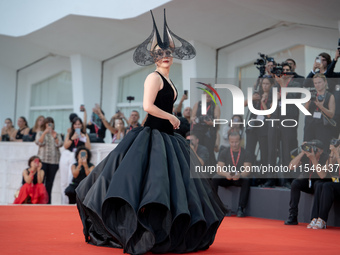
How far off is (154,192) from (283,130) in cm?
373

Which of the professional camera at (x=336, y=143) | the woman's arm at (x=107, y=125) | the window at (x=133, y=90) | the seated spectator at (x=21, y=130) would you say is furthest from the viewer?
the window at (x=133, y=90)

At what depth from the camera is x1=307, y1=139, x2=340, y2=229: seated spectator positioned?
5.16 m

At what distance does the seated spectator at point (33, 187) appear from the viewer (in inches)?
320

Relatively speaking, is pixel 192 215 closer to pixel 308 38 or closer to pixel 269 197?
pixel 269 197

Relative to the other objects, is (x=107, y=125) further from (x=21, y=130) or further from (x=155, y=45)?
(x=155, y=45)

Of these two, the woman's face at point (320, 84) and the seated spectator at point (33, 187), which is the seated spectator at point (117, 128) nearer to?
the seated spectator at point (33, 187)

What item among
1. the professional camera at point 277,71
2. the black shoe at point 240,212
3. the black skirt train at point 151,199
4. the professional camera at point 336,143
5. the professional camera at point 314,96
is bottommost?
the black shoe at point 240,212

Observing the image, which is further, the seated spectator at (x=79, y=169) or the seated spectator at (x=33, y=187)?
the seated spectator at (x=33, y=187)

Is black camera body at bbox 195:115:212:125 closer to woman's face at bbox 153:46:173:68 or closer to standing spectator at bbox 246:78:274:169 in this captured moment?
standing spectator at bbox 246:78:274:169

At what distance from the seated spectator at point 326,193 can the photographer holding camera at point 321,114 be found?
0.57m

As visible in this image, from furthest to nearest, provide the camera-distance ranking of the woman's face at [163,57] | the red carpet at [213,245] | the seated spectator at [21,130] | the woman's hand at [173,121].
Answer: the seated spectator at [21,130], the woman's face at [163,57], the woman's hand at [173,121], the red carpet at [213,245]

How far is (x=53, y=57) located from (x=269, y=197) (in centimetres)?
992

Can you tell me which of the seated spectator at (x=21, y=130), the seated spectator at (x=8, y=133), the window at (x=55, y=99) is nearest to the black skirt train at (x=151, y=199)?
the seated spectator at (x=21, y=130)

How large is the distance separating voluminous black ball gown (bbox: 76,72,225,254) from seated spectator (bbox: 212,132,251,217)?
3.10 meters
